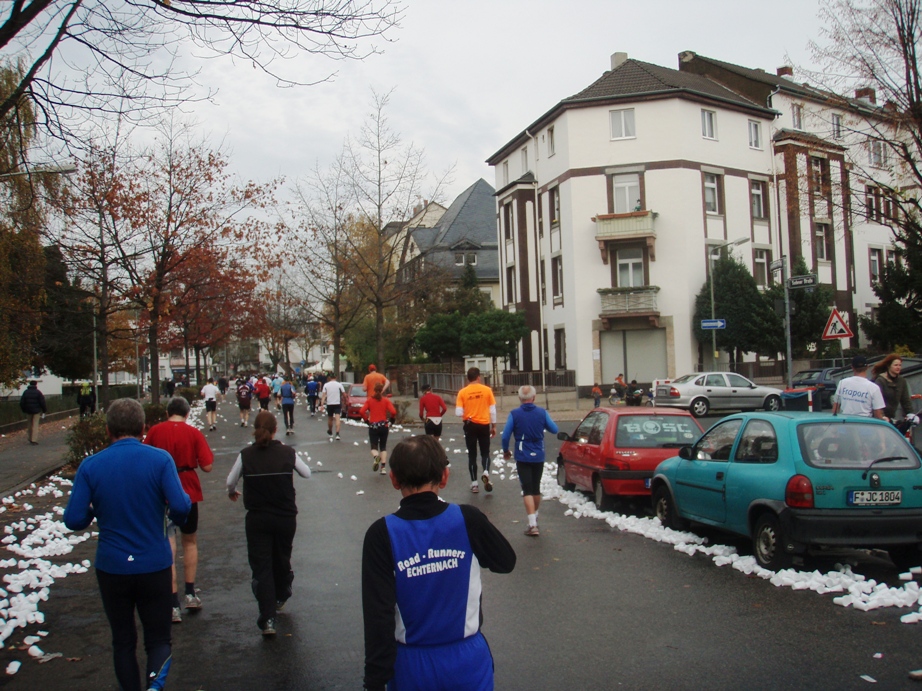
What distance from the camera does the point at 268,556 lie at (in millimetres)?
6426

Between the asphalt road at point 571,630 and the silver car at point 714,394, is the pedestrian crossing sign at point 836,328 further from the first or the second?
the silver car at point 714,394

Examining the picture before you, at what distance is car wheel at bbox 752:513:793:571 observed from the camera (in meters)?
7.64

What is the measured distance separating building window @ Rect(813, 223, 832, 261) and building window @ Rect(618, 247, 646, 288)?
11973 millimetres

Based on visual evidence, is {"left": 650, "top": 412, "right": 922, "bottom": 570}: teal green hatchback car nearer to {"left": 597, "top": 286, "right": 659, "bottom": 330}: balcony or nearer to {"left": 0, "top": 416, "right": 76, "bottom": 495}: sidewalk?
{"left": 0, "top": 416, "right": 76, "bottom": 495}: sidewalk

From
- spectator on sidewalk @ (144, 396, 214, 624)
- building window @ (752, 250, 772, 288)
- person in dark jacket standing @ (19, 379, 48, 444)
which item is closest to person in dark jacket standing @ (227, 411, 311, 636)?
spectator on sidewalk @ (144, 396, 214, 624)


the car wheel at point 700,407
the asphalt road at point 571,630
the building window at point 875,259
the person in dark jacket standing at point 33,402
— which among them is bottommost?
the asphalt road at point 571,630

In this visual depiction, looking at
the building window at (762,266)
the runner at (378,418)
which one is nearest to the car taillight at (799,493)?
the runner at (378,418)

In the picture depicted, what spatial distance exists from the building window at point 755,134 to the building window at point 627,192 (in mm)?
7350

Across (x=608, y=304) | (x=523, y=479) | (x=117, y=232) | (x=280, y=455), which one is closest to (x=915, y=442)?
(x=523, y=479)

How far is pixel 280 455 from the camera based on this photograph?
665 centimetres

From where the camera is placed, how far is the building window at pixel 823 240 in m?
48.0

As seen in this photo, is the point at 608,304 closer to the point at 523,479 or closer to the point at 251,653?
the point at 523,479

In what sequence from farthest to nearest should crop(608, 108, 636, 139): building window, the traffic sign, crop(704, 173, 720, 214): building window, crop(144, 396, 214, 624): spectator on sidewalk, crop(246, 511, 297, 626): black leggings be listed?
crop(704, 173, 720, 214): building window < crop(608, 108, 636, 139): building window < the traffic sign < crop(144, 396, 214, 624): spectator on sidewalk < crop(246, 511, 297, 626): black leggings

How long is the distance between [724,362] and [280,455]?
1554 inches
